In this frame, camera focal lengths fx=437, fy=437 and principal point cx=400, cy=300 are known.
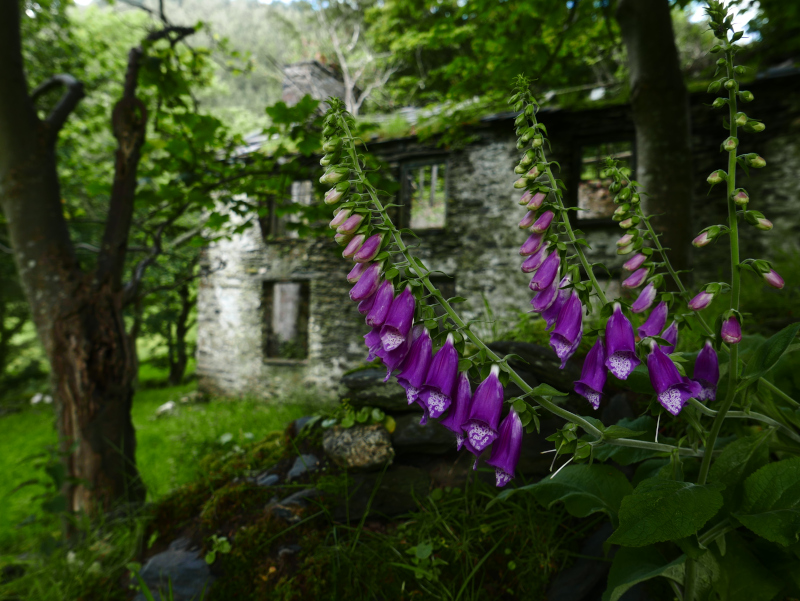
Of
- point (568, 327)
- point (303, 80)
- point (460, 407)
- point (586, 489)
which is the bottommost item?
point (586, 489)

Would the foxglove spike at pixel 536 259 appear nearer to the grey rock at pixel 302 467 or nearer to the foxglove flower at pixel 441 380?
the foxglove flower at pixel 441 380

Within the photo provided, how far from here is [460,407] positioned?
3.95 feet

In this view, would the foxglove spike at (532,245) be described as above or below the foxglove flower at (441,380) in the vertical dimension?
above

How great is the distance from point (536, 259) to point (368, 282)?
55 centimetres

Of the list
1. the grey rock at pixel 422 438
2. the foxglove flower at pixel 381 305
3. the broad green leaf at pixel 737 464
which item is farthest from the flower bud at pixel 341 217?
the grey rock at pixel 422 438

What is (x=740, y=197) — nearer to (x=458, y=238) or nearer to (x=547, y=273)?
(x=547, y=273)

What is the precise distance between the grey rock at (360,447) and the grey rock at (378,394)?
19 cm

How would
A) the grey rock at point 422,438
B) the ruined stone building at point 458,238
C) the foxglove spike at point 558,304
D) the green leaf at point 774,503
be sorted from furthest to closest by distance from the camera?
the ruined stone building at point 458,238 < the grey rock at point 422,438 < the foxglove spike at point 558,304 < the green leaf at point 774,503

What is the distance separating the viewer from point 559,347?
1312 mm

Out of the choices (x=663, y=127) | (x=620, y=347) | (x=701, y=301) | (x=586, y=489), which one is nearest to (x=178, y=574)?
(x=586, y=489)

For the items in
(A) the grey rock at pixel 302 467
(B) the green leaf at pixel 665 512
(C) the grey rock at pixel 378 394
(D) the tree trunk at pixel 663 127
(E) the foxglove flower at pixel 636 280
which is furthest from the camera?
(D) the tree trunk at pixel 663 127

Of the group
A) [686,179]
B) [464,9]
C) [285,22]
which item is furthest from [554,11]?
[285,22]

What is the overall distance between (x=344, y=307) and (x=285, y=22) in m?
23.0

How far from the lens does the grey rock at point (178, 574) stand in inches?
101
